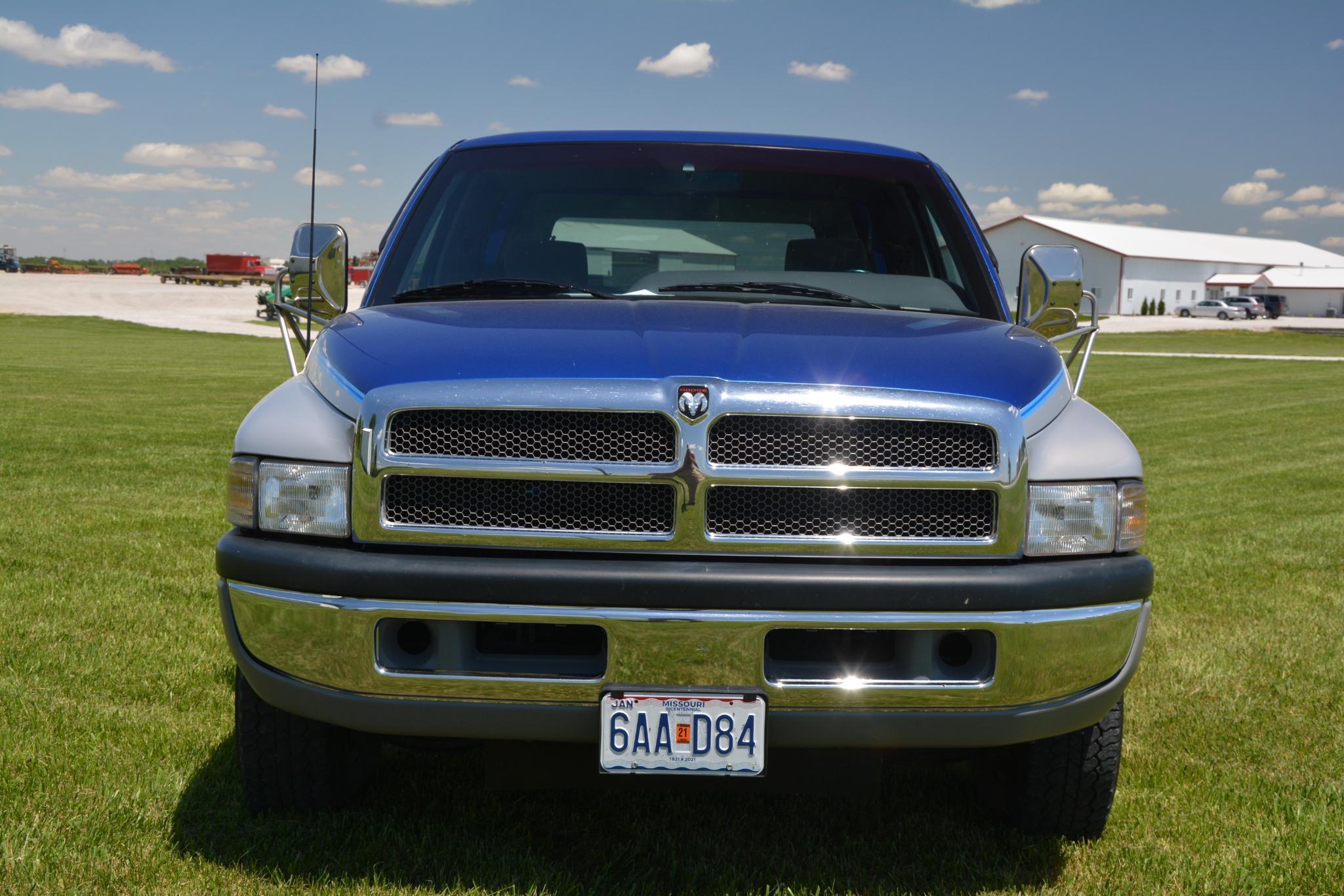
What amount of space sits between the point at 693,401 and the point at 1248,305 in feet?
288

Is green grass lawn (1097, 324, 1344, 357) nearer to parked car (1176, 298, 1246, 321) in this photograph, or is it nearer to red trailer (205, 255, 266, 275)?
parked car (1176, 298, 1246, 321)

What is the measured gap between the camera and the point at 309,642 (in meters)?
2.57

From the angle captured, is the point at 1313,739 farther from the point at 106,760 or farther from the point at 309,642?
the point at 106,760

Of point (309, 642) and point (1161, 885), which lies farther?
point (1161, 885)

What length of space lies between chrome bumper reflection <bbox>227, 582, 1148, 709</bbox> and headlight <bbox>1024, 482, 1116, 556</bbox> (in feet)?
0.46

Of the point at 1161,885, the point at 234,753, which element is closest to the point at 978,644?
the point at 1161,885

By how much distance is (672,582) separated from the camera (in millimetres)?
2461

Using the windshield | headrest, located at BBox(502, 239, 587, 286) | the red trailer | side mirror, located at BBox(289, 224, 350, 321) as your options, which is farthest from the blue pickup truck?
the red trailer

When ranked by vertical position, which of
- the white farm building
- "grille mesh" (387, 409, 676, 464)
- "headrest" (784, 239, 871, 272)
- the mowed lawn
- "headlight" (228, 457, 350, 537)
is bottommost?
the mowed lawn

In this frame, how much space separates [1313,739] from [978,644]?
2.07 m

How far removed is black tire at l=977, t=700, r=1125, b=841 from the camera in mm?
3006

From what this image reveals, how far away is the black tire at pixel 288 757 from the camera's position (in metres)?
2.98

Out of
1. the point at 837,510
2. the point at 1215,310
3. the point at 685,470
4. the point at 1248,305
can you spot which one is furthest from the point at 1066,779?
the point at 1248,305

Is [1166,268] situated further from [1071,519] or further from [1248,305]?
[1071,519]
